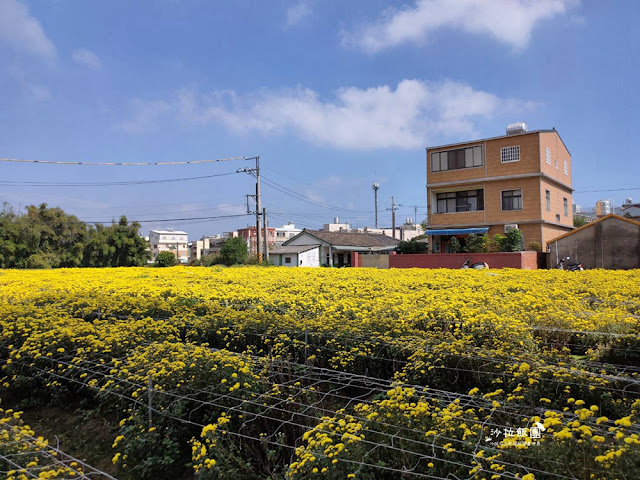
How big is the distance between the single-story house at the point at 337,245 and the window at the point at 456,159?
43.7 feet

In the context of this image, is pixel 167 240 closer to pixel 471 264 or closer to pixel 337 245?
pixel 337 245

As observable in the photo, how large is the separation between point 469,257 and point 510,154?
27.0 feet

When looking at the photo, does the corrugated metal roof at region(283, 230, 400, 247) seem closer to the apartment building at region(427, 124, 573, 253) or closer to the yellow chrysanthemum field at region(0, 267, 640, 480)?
the apartment building at region(427, 124, 573, 253)

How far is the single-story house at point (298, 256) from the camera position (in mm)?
38438

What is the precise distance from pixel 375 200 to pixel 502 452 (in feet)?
206

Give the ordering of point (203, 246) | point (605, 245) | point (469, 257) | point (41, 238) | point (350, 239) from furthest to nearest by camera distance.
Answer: point (203, 246) → point (350, 239) → point (41, 238) → point (469, 257) → point (605, 245)

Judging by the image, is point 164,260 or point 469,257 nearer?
point 469,257

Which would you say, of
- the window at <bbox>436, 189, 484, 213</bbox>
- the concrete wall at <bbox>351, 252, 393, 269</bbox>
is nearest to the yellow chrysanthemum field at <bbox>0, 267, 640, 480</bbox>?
the concrete wall at <bbox>351, 252, 393, 269</bbox>

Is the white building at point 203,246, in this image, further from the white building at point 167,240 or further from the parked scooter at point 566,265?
the parked scooter at point 566,265

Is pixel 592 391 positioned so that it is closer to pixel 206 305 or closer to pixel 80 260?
pixel 206 305

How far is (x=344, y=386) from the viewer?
423cm

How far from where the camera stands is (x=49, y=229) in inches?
1258

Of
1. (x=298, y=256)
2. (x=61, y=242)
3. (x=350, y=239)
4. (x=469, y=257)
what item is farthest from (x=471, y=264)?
(x=61, y=242)

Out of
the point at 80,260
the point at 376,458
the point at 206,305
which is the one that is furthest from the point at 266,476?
the point at 80,260
